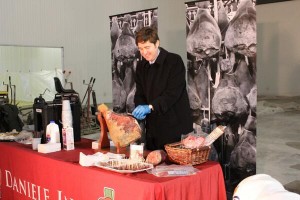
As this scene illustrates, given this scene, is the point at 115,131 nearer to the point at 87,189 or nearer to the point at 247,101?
the point at 87,189

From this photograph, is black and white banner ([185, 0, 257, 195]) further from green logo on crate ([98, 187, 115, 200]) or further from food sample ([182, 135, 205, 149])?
green logo on crate ([98, 187, 115, 200])

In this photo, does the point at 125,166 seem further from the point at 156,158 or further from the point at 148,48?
the point at 148,48

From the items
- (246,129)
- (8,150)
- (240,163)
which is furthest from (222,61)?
(8,150)

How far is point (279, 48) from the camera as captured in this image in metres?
12.3

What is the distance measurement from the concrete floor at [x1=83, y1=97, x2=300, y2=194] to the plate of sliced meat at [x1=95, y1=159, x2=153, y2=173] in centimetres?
241

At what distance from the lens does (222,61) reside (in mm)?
3746

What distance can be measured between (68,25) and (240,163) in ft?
23.3

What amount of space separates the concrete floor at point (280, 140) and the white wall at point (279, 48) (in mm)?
979

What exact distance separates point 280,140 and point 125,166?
5255mm

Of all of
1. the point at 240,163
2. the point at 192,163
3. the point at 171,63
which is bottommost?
the point at 240,163

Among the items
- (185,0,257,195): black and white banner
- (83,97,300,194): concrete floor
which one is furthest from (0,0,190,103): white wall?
(185,0,257,195): black and white banner

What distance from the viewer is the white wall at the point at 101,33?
8484 mm

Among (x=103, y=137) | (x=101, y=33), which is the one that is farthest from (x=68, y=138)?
(x=101, y=33)

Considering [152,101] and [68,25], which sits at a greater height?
[68,25]
